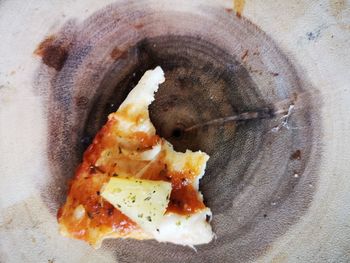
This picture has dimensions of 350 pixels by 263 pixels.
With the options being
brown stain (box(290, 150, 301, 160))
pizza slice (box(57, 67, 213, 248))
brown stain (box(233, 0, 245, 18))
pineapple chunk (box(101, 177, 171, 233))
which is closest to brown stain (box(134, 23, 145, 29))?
pizza slice (box(57, 67, 213, 248))

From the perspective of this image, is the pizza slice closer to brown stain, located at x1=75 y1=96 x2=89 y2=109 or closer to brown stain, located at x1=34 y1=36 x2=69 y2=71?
brown stain, located at x1=75 y1=96 x2=89 y2=109

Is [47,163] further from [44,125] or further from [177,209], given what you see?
[177,209]

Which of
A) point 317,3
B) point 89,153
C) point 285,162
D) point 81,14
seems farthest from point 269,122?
point 81,14

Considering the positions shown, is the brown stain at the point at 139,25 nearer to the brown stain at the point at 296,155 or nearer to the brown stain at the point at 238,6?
the brown stain at the point at 238,6

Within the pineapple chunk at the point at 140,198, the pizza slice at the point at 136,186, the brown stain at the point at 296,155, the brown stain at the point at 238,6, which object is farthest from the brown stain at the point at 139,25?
the brown stain at the point at 296,155

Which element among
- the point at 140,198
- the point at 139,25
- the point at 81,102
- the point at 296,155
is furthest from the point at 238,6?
the point at 140,198

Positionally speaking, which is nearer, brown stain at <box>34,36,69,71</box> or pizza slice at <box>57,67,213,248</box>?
pizza slice at <box>57,67,213,248</box>
